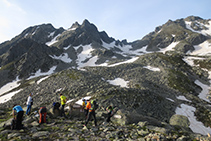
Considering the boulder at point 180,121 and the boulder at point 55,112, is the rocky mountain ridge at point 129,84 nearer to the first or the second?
the boulder at point 180,121

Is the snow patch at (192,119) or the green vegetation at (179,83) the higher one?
the green vegetation at (179,83)

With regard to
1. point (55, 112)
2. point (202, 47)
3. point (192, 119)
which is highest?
point (202, 47)

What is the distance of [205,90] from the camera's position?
171 ft

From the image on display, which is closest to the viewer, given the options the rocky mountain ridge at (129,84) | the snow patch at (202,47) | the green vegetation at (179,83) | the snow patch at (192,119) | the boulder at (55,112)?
the boulder at (55,112)


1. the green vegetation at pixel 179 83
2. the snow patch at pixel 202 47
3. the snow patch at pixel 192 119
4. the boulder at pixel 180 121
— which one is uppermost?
the snow patch at pixel 202 47

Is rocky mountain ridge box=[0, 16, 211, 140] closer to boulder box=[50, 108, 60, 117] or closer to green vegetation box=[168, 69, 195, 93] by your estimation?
green vegetation box=[168, 69, 195, 93]

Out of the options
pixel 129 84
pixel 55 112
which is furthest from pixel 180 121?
pixel 129 84

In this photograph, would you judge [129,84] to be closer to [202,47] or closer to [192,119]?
[192,119]

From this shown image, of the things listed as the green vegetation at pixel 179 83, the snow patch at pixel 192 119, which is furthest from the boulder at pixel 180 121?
the green vegetation at pixel 179 83

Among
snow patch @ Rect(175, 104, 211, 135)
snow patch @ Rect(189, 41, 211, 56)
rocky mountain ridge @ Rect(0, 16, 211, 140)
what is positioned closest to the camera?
snow patch @ Rect(175, 104, 211, 135)

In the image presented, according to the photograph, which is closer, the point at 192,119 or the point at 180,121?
the point at 180,121

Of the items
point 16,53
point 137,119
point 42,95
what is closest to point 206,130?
point 137,119

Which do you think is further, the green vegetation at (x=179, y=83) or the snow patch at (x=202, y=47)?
the snow patch at (x=202, y=47)

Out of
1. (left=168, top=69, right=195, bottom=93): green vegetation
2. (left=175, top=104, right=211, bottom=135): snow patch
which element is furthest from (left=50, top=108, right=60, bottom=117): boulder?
(left=168, top=69, right=195, bottom=93): green vegetation
